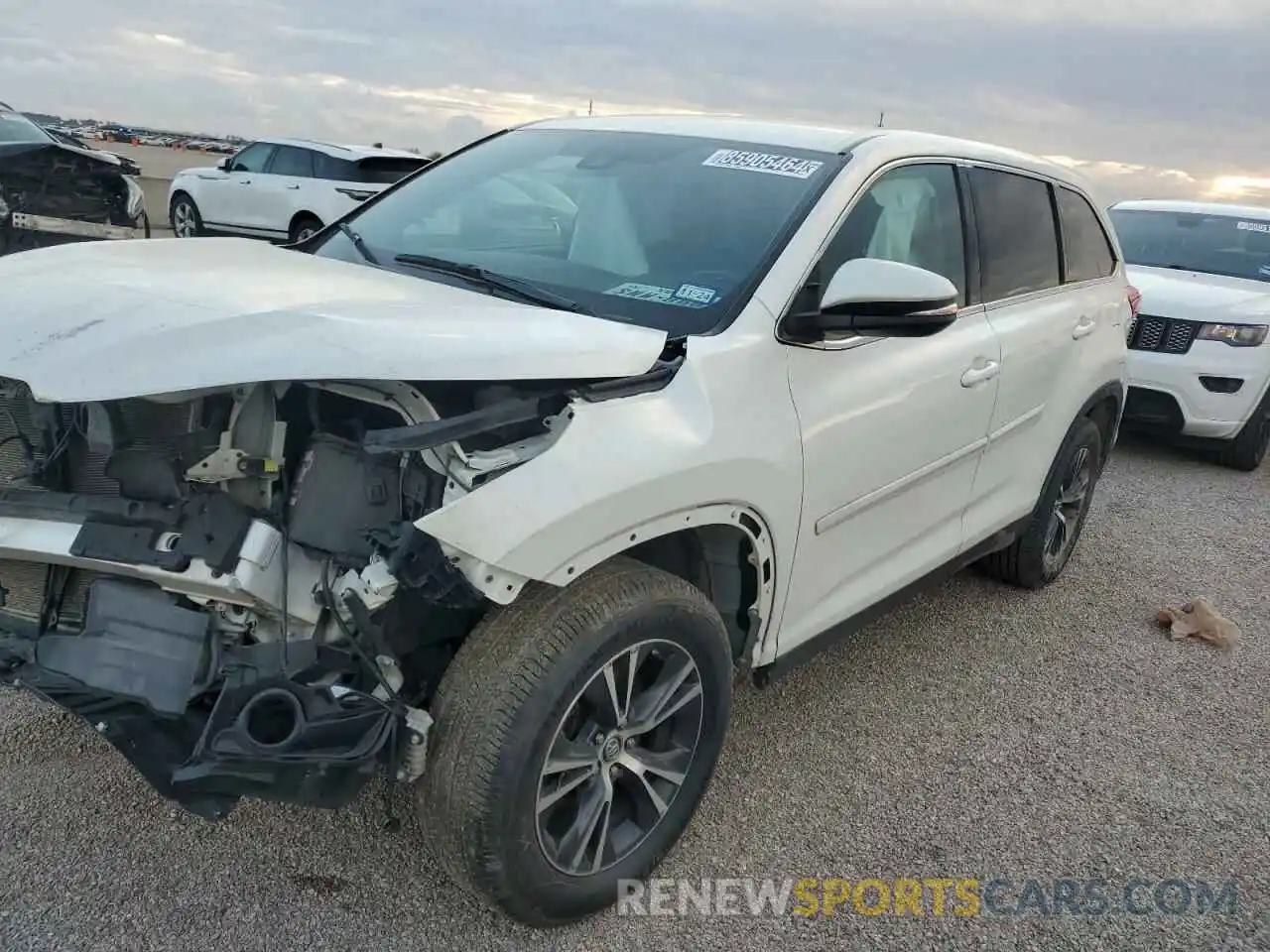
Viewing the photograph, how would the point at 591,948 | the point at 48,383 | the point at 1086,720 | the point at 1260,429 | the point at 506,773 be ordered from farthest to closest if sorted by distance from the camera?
the point at 1260,429 < the point at 1086,720 < the point at 591,948 < the point at 506,773 < the point at 48,383

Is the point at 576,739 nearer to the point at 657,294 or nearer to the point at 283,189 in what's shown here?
the point at 657,294

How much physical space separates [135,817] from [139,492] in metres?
1.00

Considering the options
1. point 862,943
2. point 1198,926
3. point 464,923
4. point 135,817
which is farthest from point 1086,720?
point 135,817

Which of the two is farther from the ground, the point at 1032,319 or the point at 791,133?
the point at 791,133

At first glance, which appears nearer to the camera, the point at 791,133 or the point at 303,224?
the point at 791,133

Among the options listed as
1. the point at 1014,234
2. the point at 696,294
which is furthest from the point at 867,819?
the point at 1014,234

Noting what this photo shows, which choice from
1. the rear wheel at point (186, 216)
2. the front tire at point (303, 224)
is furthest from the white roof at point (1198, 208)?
the rear wheel at point (186, 216)

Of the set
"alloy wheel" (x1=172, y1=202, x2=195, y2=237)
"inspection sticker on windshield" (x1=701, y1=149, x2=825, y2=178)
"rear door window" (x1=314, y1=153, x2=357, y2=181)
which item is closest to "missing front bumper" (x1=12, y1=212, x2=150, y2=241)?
"rear door window" (x1=314, y1=153, x2=357, y2=181)

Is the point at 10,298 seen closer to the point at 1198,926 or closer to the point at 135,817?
the point at 135,817

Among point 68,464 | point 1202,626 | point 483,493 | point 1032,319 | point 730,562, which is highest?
point 1032,319

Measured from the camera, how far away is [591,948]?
2.44 metres

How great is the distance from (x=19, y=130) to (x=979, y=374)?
9.80m

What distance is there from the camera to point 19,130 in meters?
9.77

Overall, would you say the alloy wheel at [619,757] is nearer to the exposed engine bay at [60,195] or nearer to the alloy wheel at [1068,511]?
the alloy wheel at [1068,511]
